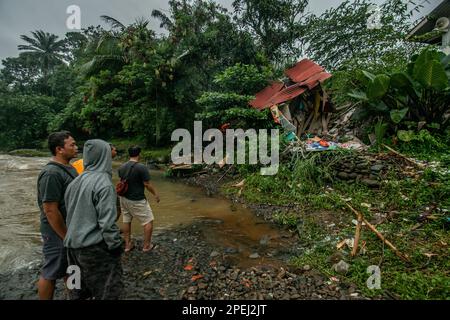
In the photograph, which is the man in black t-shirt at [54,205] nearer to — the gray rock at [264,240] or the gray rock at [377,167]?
the gray rock at [264,240]

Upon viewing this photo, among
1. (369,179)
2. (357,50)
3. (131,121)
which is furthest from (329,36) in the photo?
(131,121)

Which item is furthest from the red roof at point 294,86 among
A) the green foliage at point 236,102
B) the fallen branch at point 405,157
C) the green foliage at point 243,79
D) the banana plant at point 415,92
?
the fallen branch at point 405,157

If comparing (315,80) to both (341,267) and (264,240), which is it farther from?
(341,267)

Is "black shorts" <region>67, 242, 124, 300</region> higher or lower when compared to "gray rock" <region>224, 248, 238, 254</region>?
higher

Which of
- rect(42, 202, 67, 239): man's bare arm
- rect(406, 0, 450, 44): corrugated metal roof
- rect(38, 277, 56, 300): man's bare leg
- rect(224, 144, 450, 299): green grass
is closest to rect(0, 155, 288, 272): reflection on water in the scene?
rect(224, 144, 450, 299): green grass

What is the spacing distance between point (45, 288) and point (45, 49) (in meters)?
43.7

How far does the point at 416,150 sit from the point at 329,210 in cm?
324

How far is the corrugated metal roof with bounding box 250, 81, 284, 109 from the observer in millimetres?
11365

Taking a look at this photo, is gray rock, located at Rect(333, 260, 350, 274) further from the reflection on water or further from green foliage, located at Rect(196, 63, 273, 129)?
green foliage, located at Rect(196, 63, 273, 129)

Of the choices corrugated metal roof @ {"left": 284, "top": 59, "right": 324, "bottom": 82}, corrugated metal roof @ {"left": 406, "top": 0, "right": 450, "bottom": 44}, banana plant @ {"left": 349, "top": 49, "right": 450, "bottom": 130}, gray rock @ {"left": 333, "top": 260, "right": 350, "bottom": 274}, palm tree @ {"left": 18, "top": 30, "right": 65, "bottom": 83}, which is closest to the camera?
gray rock @ {"left": 333, "top": 260, "right": 350, "bottom": 274}

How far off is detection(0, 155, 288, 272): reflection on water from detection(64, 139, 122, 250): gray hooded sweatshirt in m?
2.43

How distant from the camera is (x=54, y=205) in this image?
7.47 ft

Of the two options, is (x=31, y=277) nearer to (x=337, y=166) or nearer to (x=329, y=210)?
(x=329, y=210)

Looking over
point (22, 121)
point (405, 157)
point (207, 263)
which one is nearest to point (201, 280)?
point (207, 263)
